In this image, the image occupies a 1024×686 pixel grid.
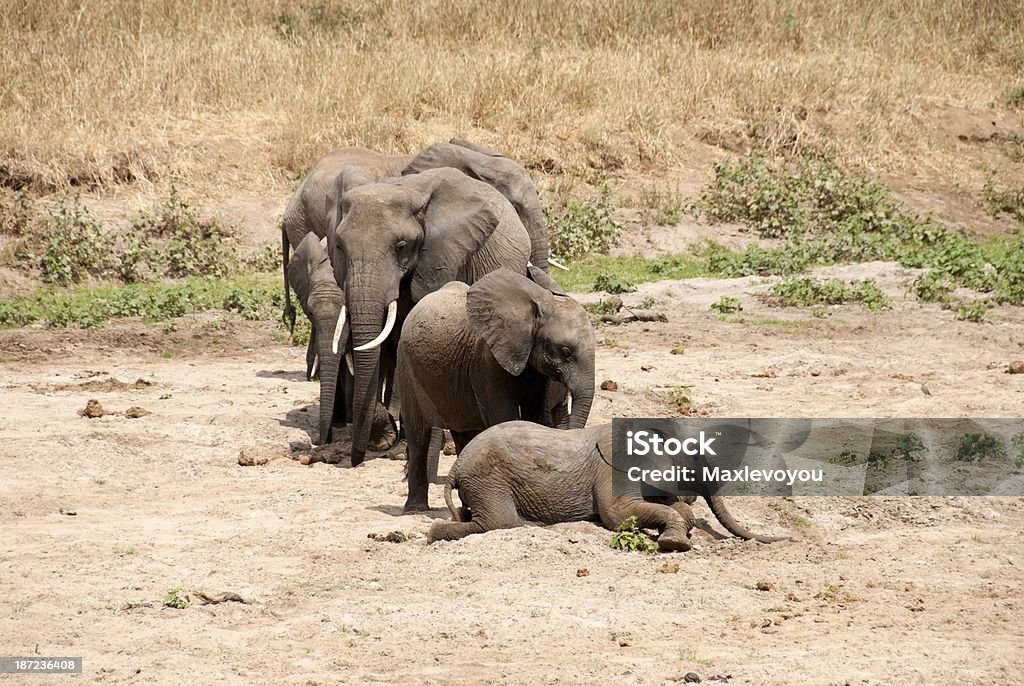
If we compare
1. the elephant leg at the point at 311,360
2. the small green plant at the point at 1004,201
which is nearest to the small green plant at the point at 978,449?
the elephant leg at the point at 311,360

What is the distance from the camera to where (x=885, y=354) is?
1224 cm

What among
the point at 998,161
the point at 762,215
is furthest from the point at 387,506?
the point at 998,161

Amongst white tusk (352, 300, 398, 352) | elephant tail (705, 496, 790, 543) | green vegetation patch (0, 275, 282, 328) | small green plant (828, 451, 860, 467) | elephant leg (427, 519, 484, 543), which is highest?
white tusk (352, 300, 398, 352)

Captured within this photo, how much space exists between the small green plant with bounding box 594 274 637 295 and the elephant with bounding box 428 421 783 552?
784 cm

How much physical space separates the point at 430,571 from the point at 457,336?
1827 millimetres

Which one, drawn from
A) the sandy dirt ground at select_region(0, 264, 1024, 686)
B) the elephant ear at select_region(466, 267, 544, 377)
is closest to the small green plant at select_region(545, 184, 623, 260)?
the sandy dirt ground at select_region(0, 264, 1024, 686)

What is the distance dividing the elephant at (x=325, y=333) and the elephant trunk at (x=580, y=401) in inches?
100

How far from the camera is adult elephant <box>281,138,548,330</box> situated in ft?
38.4

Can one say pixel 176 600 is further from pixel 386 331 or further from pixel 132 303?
pixel 132 303

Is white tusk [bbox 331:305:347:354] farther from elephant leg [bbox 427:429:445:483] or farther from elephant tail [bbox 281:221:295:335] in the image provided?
elephant tail [bbox 281:221:295:335]

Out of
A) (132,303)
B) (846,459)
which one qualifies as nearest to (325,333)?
(846,459)

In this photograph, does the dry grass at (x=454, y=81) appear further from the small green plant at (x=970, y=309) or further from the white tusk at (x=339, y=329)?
the white tusk at (x=339, y=329)

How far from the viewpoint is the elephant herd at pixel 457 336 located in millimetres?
7164

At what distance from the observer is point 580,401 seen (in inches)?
302
